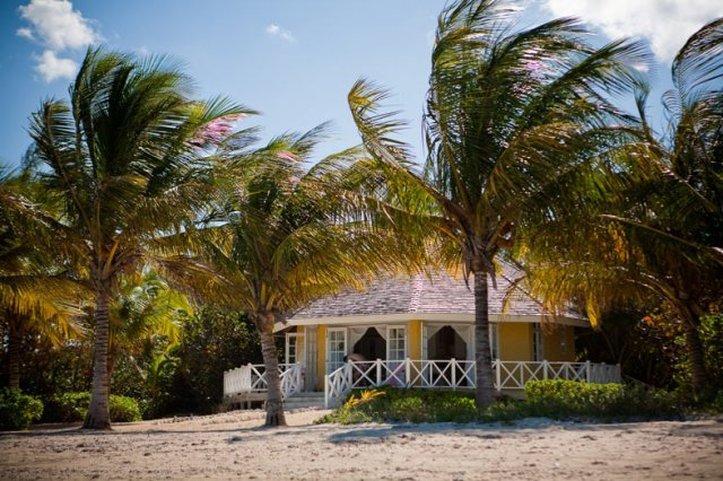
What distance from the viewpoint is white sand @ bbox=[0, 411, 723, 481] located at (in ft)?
22.8

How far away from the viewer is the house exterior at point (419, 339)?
20516 millimetres

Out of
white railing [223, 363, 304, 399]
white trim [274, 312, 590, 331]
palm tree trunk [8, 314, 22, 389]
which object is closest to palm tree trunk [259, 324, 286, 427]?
white trim [274, 312, 590, 331]

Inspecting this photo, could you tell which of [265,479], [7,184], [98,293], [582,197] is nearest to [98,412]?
[98,293]

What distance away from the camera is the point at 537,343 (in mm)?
22438

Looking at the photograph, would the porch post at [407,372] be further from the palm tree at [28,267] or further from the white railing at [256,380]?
the palm tree at [28,267]

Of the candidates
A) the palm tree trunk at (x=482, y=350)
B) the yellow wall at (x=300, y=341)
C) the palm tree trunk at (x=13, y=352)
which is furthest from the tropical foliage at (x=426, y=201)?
the yellow wall at (x=300, y=341)

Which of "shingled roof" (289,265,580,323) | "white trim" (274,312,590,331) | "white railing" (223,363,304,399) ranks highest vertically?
"shingled roof" (289,265,580,323)

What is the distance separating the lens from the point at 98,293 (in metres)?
14.7

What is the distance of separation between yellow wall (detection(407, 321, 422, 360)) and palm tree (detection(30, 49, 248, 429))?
8.89 metres

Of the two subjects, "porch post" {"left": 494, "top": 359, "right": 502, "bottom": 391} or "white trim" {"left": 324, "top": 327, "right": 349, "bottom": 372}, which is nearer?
"porch post" {"left": 494, "top": 359, "right": 502, "bottom": 391}

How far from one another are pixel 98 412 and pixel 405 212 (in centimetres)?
722

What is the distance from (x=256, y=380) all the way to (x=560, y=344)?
9575mm

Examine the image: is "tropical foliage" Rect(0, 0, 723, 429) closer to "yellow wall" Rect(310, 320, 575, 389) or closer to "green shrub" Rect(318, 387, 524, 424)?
"green shrub" Rect(318, 387, 524, 424)

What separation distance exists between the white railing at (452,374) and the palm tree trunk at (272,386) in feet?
14.0
